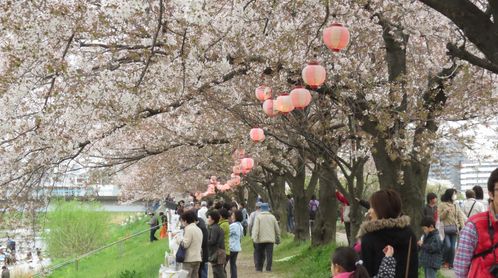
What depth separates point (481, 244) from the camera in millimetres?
4320

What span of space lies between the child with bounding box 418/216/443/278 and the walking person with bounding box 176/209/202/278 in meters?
3.38

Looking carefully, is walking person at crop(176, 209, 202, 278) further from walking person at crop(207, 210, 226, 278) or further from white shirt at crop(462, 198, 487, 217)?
white shirt at crop(462, 198, 487, 217)

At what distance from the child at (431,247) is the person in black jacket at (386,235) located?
3.67 meters

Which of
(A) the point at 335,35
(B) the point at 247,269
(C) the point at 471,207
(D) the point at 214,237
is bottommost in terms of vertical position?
(B) the point at 247,269

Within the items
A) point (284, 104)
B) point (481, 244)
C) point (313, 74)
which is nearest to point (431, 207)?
point (284, 104)

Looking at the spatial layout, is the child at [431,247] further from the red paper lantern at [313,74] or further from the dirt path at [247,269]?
the dirt path at [247,269]

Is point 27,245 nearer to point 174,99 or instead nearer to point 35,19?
point 174,99

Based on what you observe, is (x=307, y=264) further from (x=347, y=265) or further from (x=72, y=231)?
(x=72, y=231)

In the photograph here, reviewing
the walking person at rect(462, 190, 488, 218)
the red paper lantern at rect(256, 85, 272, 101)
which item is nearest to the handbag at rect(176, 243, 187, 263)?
the red paper lantern at rect(256, 85, 272, 101)

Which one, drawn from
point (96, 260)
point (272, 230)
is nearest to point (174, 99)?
point (272, 230)

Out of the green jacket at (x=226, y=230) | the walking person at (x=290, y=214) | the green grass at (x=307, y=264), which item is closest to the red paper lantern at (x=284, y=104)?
the green jacket at (x=226, y=230)

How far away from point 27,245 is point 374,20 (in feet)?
22.4

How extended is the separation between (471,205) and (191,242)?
4956 mm

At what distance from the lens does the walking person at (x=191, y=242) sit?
9625 mm
